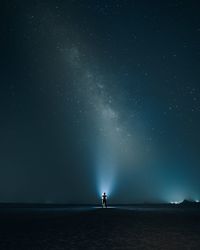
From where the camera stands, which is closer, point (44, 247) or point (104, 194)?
point (44, 247)

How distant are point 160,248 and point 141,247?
136 centimetres

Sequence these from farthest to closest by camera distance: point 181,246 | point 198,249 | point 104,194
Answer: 1. point 104,194
2. point 181,246
3. point 198,249

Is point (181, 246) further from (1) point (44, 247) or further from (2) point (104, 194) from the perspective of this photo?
(2) point (104, 194)

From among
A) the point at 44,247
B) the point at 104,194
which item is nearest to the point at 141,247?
the point at 44,247

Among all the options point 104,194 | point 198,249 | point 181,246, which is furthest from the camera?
point 104,194

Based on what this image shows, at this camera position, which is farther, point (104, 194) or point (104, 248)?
point (104, 194)

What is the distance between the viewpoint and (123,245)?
26.0 m

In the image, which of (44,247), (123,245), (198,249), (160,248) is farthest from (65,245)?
(198,249)

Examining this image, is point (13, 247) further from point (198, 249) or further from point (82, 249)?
point (198, 249)

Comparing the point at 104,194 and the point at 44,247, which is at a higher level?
the point at 104,194

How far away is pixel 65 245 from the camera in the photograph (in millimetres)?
25844

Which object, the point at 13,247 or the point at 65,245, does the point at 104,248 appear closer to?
the point at 65,245

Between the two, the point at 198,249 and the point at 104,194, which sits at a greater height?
the point at 104,194

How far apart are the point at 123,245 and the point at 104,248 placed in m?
2.29
